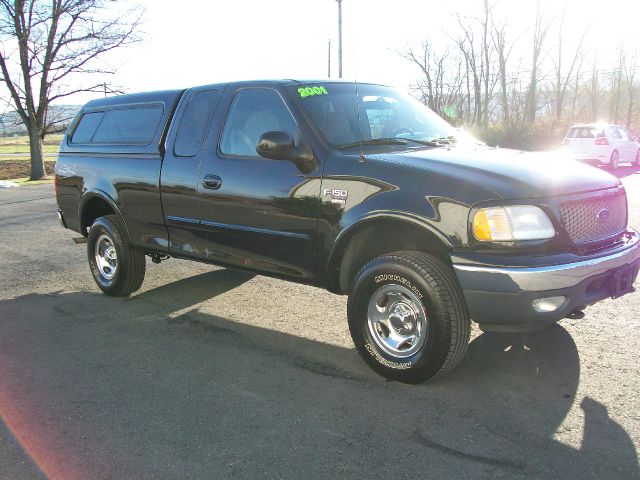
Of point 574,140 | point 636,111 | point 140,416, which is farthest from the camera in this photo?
point 636,111

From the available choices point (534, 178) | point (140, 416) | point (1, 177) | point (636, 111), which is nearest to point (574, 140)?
point (534, 178)

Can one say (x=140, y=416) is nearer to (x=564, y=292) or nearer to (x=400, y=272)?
(x=400, y=272)

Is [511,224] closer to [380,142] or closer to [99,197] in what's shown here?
[380,142]

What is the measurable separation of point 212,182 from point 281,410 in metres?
1.99

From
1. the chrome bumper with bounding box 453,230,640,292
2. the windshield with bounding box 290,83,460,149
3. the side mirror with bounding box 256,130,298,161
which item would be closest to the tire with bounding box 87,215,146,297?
the side mirror with bounding box 256,130,298,161

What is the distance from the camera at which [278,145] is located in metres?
3.80

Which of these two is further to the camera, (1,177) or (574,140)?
(1,177)

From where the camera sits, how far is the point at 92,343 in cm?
442

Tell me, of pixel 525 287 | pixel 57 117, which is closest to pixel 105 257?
pixel 525 287

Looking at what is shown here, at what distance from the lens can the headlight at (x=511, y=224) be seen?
309cm

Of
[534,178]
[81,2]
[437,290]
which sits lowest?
[437,290]

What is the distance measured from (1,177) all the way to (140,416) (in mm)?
25893

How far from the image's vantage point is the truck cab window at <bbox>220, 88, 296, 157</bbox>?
13.7ft

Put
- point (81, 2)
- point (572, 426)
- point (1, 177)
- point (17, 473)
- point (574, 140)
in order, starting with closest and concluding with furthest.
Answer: point (17, 473), point (572, 426), point (574, 140), point (81, 2), point (1, 177)
